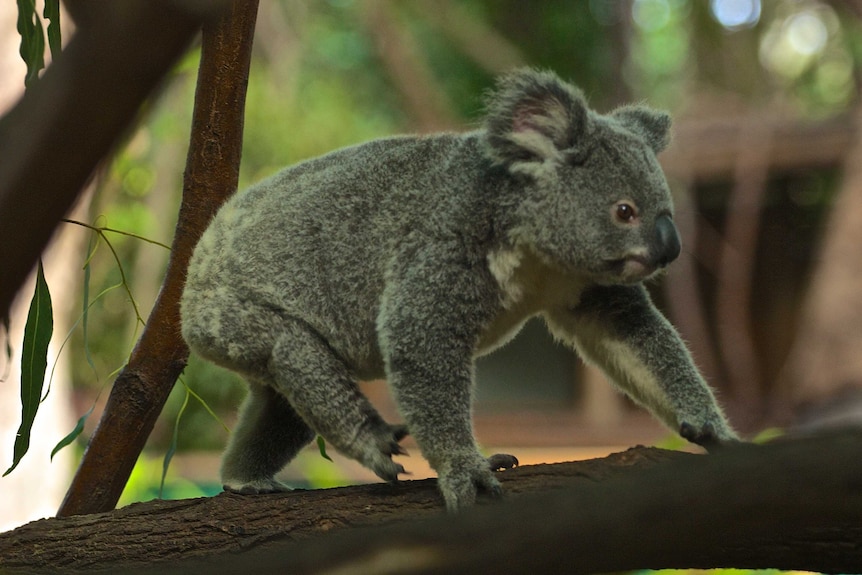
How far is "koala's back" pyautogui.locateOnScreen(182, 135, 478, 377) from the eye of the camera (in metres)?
2.44

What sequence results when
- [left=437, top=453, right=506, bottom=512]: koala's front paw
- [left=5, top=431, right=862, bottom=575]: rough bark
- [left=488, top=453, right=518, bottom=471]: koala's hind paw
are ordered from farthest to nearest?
[left=488, top=453, right=518, bottom=471]: koala's hind paw < [left=437, top=453, right=506, bottom=512]: koala's front paw < [left=5, top=431, right=862, bottom=575]: rough bark

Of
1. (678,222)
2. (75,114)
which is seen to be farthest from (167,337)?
(678,222)

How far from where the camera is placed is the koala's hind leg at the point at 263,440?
2.61 m

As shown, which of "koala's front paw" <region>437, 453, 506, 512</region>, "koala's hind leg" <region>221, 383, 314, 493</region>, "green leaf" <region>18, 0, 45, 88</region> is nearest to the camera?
"koala's front paw" <region>437, 453, 506, 512</region>

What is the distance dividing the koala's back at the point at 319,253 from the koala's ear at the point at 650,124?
1.48ft

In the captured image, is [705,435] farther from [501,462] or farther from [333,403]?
[333,403]

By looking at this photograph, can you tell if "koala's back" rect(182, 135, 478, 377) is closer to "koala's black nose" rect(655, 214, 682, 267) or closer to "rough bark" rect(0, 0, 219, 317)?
"koala's black nose" rect(655, 214, 682, 267)

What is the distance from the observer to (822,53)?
41.8 feet

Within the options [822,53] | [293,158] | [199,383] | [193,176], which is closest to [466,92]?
[293,158]

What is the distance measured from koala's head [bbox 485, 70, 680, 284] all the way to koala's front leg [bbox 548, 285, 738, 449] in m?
0.18

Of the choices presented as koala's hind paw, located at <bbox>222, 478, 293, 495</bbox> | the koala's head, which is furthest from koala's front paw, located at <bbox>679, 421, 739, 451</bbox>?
koala's hind paw, located at <bbox>222, 478, 293, 495</bbox>

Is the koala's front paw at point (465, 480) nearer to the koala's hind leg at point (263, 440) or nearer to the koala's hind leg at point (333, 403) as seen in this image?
the koala's hind leg at point (333, 403)

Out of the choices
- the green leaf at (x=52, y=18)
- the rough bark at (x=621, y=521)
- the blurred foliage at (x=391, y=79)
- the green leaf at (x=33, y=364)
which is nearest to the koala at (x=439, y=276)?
the green leaf at (x=33, y=364)

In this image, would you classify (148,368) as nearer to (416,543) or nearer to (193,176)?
(193,176)
